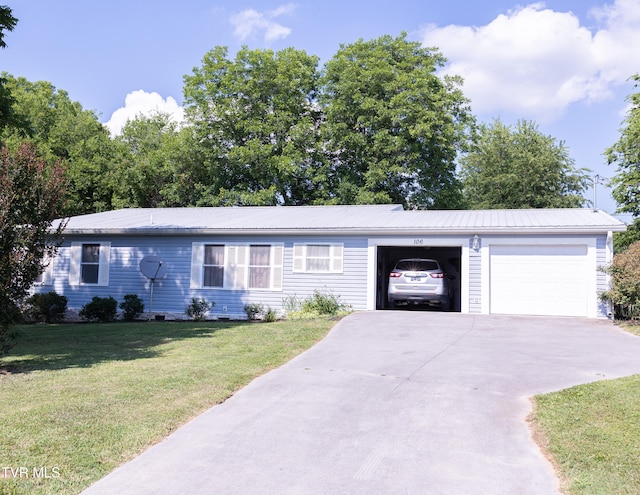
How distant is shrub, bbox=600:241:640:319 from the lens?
43.3 ft

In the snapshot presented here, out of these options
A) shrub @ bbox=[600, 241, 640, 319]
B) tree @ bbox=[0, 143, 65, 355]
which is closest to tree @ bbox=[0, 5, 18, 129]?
tree @ bbox=[0, 143, 65, 355]

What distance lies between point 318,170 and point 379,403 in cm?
2523

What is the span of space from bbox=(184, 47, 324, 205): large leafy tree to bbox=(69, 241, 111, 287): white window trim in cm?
1199

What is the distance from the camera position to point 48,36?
15.5 m

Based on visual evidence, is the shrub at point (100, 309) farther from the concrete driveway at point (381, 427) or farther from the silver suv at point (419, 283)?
the concrete driveway at point (381, 427)

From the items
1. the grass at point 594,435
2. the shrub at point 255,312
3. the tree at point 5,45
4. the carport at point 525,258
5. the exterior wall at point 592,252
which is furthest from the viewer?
the shrub at point 255,312

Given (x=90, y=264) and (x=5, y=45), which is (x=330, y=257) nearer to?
(x=90, y=264)

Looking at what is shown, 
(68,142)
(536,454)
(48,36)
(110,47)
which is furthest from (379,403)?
(68,142)

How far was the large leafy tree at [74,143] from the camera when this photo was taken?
3400 centimetres

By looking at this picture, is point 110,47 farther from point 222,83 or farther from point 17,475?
point 17,475

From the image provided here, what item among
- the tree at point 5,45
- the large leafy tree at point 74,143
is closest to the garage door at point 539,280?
the tree at point 5,45

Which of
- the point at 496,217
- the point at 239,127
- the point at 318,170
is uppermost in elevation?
the point at 239,127

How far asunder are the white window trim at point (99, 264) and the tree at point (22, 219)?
9.80 meters

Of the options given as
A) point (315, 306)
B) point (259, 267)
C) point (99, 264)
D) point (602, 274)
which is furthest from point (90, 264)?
point (602, 274)
